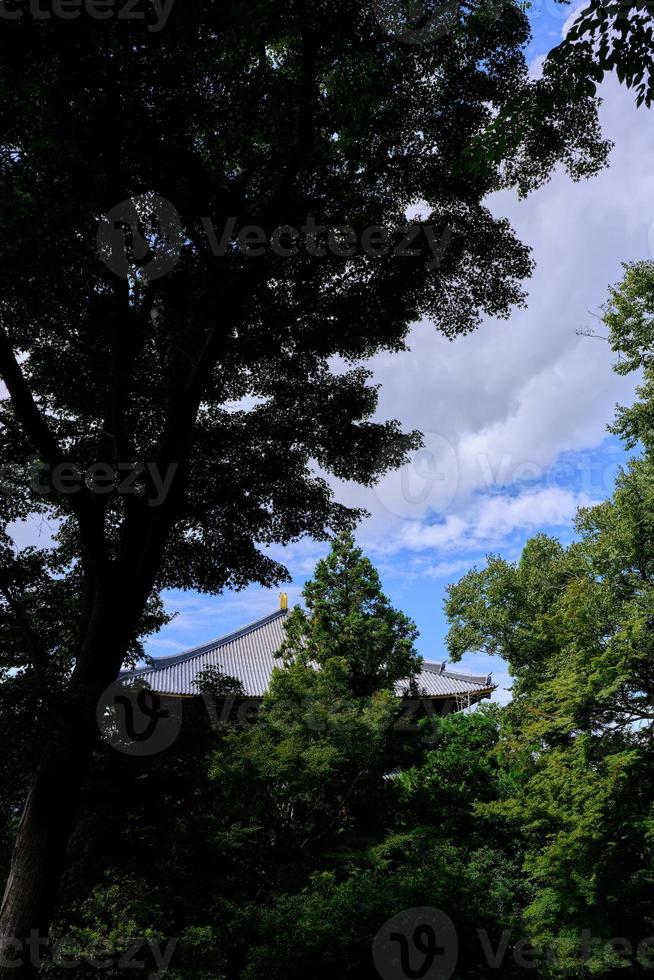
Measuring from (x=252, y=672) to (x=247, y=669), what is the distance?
23cm

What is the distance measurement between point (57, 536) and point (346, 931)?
6.30 metres

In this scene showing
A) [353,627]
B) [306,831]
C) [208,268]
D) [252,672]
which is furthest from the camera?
[252,672]

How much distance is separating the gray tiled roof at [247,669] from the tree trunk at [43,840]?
628 inches

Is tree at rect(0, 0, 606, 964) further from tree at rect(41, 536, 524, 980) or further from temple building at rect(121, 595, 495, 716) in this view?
temple building at rect(121, 595, 495, 716)

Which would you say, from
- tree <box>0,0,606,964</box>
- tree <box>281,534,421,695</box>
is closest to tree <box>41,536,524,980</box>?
tree <box>281,534,421,695</box>

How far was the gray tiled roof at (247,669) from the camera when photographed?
21.6 metres

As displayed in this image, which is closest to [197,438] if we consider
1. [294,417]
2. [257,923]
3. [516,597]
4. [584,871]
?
[294,417]

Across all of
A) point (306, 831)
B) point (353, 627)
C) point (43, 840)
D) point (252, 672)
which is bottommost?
point (306, 831)

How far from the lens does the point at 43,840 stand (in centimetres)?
507

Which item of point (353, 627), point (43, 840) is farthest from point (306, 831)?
point (43, 840)

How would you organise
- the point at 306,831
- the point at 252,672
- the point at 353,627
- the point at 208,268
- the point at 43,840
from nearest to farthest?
the point at 43,840, the point at 208,268, the point at 306,831, the point at 353,627, the point at 252,672

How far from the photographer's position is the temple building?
70.4ft

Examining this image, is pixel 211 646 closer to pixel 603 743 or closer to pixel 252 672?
pixel 252 672

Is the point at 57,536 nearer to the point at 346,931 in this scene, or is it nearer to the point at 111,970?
the point at 111,970
